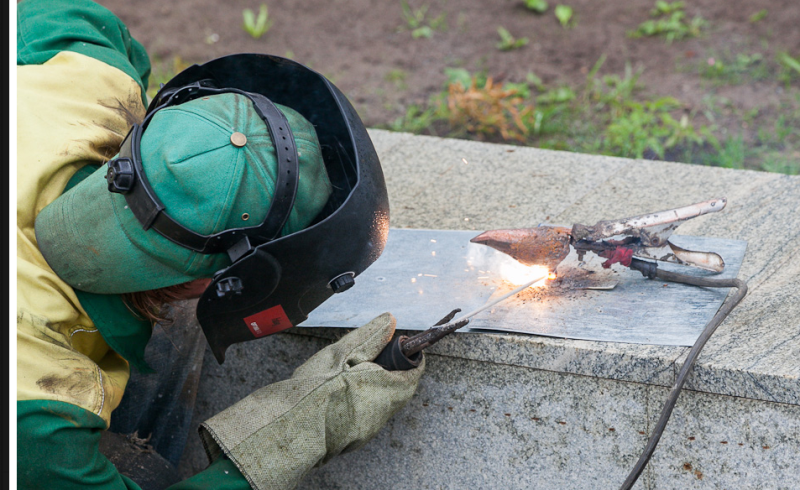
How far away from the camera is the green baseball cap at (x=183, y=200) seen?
60.4 inches

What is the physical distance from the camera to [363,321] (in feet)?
6.71

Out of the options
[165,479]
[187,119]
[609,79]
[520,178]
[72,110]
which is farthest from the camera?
[609,79]

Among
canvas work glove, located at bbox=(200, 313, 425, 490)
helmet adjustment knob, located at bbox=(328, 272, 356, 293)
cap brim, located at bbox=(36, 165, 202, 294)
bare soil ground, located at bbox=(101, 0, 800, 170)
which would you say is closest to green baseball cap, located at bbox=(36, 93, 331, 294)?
cap brim, located at bbox=(36, 165, 202, 294)

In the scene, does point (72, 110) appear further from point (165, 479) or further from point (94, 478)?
point (165, 479)

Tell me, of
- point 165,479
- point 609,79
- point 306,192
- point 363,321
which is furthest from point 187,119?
point 609,79

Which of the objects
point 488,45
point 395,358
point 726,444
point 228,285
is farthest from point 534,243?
point 488,45

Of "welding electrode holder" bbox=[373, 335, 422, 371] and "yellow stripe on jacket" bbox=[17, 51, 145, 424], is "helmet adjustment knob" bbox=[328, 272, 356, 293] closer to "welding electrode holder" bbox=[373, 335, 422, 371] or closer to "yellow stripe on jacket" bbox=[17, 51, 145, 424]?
"welding electrode holder" bbox=[373, 335, 422, 371]

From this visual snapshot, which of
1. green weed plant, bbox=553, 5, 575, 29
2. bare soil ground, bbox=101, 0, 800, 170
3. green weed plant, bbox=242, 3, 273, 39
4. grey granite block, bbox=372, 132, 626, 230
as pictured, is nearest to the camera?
grey granite block, bbox=372, 132, 626, 230

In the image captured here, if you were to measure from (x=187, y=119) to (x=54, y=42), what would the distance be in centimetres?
89

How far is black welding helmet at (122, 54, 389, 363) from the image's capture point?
155 centimetres

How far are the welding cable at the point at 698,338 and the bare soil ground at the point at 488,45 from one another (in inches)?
81.5

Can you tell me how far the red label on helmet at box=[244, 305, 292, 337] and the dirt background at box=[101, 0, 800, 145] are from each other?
262cm

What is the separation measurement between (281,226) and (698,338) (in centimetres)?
106

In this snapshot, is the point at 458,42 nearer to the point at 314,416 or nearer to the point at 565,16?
the point at 565,16
